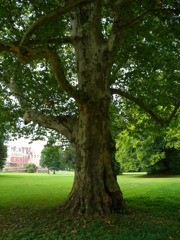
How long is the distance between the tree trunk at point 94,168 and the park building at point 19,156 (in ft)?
350

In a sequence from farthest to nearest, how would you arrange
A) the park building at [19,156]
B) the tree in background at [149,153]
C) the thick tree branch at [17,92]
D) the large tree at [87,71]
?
1. the park building at [19,156]
2. the tree in background at [149,153]
3. the thick tree branch at [17,92]
4. the large tree at [87,71]

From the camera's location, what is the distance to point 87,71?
25.9 ft

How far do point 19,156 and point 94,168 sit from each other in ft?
377

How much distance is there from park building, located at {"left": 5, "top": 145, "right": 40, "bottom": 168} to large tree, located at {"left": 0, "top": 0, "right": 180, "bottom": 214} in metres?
105

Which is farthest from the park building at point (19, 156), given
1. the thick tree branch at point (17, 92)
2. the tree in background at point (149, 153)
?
the thick tree branch at point (17, 92)

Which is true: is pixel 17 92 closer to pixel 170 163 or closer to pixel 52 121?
pixel 52 121

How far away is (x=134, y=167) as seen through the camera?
115 feet

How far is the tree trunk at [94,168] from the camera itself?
726cm

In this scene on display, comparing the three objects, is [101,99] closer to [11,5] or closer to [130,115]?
[11,5]

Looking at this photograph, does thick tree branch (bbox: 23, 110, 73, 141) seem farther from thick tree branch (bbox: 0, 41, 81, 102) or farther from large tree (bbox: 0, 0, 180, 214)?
thick tree branch (bbox: 0, 41, 81, 102)

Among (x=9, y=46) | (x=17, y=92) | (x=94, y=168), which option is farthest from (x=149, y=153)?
(x=9, y=46)

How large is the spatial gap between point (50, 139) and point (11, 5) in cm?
803

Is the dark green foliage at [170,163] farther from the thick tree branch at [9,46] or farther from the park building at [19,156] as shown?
the park building at [19,156]

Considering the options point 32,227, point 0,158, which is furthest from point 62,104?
point 0,158
